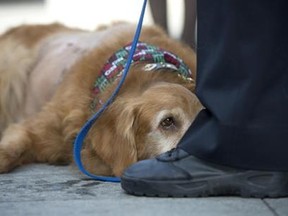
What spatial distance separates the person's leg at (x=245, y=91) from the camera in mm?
2766

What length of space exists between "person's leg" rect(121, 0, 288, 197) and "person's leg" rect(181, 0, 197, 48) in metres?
3.33

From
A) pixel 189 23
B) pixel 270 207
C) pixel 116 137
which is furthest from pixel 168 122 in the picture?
pixel 189 23

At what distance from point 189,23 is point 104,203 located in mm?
3639

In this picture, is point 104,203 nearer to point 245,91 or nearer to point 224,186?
point 224,186

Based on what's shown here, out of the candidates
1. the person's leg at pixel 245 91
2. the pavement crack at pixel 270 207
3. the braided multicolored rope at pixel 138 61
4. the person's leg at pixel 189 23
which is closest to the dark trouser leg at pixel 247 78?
the person's leg at pixel 245 91

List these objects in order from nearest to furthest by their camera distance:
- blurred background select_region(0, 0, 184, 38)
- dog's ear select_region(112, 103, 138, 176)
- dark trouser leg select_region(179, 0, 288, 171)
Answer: dark trouser leg select_region(179, 0, 288, 171), dog's ear select_region(112, 103, 138, 176), blurred background select_region(0, 0, 184, 38)

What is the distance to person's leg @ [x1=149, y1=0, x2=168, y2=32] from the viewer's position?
6.34m

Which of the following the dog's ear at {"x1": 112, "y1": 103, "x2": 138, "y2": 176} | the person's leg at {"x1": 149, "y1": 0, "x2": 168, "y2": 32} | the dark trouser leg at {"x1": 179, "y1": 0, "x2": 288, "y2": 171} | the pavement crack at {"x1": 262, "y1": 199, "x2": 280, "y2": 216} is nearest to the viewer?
the pavement crack at {"x1": 262, "y1": 199, "x2": 280, "y2": 216}

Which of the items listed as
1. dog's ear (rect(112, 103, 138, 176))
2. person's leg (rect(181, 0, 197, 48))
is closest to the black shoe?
dog's ear (rect(112, 103, 138, 176))

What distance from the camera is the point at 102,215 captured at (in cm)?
266

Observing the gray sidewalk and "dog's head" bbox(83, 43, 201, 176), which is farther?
"dog's head" bbox(83, 43, 201, 176)

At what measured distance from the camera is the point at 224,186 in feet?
9.52

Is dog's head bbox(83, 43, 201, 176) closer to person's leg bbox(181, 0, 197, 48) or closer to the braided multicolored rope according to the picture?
the braided multicolored rope

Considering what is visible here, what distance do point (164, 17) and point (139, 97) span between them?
2813 millimetres
